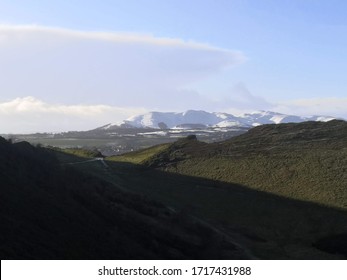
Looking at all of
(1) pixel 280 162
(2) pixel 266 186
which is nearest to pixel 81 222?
(2) pixel 266 186

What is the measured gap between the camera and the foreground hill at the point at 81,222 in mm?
23016

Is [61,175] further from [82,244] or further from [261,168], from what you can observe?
[261,168]

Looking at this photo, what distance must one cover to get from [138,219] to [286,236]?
1370 cm

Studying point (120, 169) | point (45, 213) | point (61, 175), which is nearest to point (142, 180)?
point (120, 169)

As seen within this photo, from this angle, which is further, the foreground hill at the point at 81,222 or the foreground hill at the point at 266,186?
the foreground hill at the point at 266,186

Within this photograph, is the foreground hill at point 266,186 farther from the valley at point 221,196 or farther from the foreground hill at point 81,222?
the foreground hill at point 81,222

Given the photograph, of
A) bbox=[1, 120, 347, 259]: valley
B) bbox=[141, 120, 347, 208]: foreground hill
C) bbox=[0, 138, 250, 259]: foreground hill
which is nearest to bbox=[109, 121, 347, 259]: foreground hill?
bbox=[141, 120, 347, 208]: foreground hill

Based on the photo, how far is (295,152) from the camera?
232ft

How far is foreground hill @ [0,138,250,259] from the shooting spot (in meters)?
23.0

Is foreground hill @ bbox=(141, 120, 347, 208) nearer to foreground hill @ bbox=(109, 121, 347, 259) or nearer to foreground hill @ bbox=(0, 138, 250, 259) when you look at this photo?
foreground hill @ bbox=(109, 121, 347, 259)

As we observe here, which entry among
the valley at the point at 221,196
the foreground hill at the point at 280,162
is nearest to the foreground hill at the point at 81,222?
the valley at the point at 221,196

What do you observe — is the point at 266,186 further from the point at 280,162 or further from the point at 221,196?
the point at 280,162

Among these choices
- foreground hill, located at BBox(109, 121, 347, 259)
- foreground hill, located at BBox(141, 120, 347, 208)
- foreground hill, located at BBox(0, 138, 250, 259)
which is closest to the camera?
→ foreground hill, located at BBox(0, 138, 250, 259)

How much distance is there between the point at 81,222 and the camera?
27.6 meters
